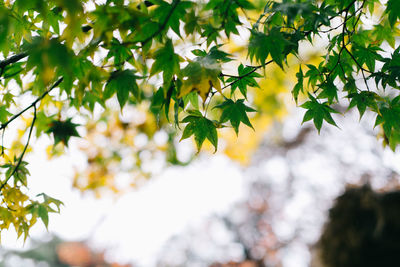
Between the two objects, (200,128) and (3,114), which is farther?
(3,114)

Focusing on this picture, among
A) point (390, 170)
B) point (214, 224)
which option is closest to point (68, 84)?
point (390, 170)

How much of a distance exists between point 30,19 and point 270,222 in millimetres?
9668

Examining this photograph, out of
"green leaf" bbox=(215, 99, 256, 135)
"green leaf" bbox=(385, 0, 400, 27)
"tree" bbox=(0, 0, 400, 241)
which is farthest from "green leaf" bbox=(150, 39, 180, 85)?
"green leaf" bbox=(385, 0, 400, 27)

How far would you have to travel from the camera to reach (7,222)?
1.14 metres

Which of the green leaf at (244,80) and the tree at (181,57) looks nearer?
the tree at (181,57)

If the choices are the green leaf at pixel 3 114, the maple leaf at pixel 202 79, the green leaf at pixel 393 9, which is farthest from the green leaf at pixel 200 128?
the green leaf at pixel 3 114

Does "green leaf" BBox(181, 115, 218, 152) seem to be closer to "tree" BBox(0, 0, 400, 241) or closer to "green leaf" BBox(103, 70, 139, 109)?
"tree" BBox(0, 0, 400, 241)

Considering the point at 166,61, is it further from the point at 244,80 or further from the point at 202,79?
the point at 244,80

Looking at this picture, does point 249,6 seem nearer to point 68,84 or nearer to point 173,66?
point 173,66

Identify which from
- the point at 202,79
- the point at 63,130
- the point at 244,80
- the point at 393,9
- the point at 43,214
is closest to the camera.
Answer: the point at 202,79

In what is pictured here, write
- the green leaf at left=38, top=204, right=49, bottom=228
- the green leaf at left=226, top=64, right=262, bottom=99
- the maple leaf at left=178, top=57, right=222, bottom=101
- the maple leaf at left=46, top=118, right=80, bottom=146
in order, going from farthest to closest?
the maple leaf at left=46, top=118, right=80, bottom=146 → the green leaf at left=38, top=204, right=49, bottom=228 → the green leaf at left=226, top=64, right=262, bottom=99 → the maple leaf at left=178, top=57, right=222, bottom=101

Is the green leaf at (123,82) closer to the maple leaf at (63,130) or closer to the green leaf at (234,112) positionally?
the green leaf at (234,112)

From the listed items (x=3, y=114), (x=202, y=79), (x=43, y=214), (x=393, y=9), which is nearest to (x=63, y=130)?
(x=3, y=114)

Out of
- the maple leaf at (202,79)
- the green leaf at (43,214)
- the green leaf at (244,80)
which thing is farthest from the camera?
the green leaf at (43,214)
